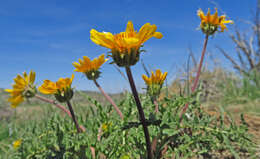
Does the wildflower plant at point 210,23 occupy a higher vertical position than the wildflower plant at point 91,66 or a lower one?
higher

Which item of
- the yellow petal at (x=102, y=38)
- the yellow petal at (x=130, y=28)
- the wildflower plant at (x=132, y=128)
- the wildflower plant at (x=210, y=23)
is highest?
the wildflower plant at (x=210, y=23)

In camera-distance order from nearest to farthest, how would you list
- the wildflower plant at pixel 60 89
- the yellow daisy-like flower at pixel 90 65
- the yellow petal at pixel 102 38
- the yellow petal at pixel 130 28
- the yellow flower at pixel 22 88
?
1. the yellow petal at pixel 102 38
2. the yellow petal at pixel 130 28
3. the wildflower plant at pixel 60 89
4. the yellow flower at pixel 22 88
5. the yellow daisy-like flower at pixel 90 65

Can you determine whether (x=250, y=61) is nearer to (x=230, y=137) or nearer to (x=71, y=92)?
(x=230, y=137)

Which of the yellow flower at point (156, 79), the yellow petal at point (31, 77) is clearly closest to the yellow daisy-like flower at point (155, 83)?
the yellow flower at point (156, 79)

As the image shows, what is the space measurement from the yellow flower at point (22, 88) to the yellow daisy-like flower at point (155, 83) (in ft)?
2.82

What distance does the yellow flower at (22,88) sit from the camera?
1598 mm

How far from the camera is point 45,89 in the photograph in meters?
1.43

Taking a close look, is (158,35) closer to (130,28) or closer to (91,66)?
(130,28)

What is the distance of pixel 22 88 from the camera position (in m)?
1.62

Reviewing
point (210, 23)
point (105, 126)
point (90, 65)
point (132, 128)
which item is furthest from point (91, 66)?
point (210, 23)

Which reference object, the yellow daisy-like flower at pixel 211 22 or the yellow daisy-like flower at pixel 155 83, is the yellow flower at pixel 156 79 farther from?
the yellow daisy-like flower at pixel 211 22

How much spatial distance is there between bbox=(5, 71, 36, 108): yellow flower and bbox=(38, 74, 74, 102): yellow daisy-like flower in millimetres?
254

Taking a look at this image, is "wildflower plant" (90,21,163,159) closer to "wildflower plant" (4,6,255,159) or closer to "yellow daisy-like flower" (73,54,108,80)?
"wildflower plant" (4,6,255,159)

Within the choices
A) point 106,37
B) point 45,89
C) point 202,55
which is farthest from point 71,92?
point 202,55
